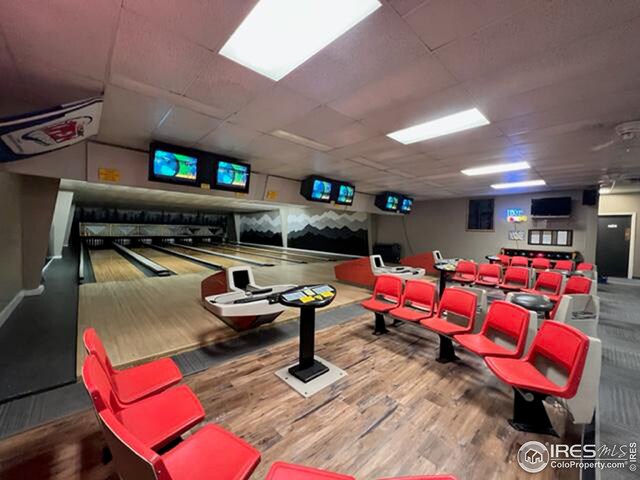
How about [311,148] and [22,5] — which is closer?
[22,5]

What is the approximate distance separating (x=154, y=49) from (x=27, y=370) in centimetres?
279

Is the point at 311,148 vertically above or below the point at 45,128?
above

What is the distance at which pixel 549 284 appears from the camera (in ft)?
12.9

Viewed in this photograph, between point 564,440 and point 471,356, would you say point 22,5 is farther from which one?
point 471,356

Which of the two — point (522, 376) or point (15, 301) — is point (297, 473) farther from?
point (15, 301)

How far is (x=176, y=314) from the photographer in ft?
12.8

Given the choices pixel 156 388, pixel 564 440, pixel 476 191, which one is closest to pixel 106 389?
pixel 156 388

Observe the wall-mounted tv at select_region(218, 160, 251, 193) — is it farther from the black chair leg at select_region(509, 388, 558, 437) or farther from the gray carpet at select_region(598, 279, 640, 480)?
the gray carpet at select_region(598, 279, 640, 480)

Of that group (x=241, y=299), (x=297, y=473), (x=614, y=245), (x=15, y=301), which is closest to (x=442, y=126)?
(x=241, y=299)

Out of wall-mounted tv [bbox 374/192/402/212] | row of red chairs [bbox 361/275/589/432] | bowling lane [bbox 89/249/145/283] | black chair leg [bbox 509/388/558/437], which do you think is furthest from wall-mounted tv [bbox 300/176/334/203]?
bowling lane [bbox 89/249/145/283]

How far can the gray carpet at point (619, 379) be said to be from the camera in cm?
171

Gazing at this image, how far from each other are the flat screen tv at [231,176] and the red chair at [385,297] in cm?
253

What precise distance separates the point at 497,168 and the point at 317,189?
126 inches

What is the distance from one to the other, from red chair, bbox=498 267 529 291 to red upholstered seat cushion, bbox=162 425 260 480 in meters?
4.78
